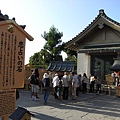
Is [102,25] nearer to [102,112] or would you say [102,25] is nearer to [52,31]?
[102,112]

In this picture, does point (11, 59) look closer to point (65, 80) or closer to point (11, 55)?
point (11, 55)

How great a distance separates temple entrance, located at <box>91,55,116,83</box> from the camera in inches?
654

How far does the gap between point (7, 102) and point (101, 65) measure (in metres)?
13.0

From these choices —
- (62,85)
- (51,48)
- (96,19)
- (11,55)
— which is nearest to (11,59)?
(11,55)

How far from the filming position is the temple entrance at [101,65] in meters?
16.6

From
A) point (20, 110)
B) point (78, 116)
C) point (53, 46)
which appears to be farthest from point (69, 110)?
point (53, 46)

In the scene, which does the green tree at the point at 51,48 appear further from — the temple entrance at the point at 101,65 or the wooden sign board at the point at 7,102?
the wooden sign board at the point at 7,102

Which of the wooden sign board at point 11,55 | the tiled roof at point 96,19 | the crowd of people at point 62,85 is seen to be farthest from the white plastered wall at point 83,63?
the wooden sign board at point 11,55

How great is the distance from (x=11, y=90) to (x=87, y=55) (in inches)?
510

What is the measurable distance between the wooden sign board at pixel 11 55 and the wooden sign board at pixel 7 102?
15 centimetres

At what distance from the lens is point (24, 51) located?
215 inches

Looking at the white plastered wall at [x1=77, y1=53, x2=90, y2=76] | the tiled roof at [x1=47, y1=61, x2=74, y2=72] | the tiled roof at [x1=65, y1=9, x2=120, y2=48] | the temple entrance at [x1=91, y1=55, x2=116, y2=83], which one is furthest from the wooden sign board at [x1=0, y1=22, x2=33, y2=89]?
the white plastered wall at [x1=77, y1=53, x2=90, y2=76]

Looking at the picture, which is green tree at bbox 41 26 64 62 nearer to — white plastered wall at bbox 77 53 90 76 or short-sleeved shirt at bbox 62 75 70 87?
white plastered wall at bbox 77 53 90 76

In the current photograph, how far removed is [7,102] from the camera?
5027mm
